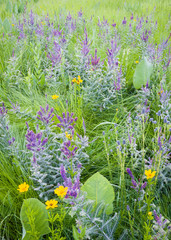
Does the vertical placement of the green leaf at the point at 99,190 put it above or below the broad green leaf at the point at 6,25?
below

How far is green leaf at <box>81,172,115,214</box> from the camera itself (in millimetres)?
1062

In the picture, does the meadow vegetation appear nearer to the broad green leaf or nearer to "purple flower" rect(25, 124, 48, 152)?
"purple flower" rect(25, 124, 48, 152)

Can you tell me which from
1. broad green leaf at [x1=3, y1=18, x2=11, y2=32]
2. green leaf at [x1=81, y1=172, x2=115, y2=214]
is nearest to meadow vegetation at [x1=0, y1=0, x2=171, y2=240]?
green leaf at [x1=81, y1=172, x2=115, y2=214]

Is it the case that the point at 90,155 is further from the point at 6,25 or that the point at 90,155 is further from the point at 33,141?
the point at 6,25

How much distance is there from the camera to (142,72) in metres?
1.97

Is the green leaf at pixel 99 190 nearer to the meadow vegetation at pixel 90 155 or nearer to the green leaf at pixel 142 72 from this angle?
the meadow vegetation at pixel 90 155

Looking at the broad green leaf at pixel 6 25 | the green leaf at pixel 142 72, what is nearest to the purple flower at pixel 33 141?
the green leaf at pixel 142 72

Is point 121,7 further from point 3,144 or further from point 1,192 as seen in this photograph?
point 1,192

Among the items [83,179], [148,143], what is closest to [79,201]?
[83,179]

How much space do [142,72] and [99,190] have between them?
1.26 meters

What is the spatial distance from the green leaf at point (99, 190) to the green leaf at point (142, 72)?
1.15 metres

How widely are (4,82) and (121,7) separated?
397 cm

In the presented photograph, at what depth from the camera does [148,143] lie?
148cm

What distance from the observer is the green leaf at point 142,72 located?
196 cm
